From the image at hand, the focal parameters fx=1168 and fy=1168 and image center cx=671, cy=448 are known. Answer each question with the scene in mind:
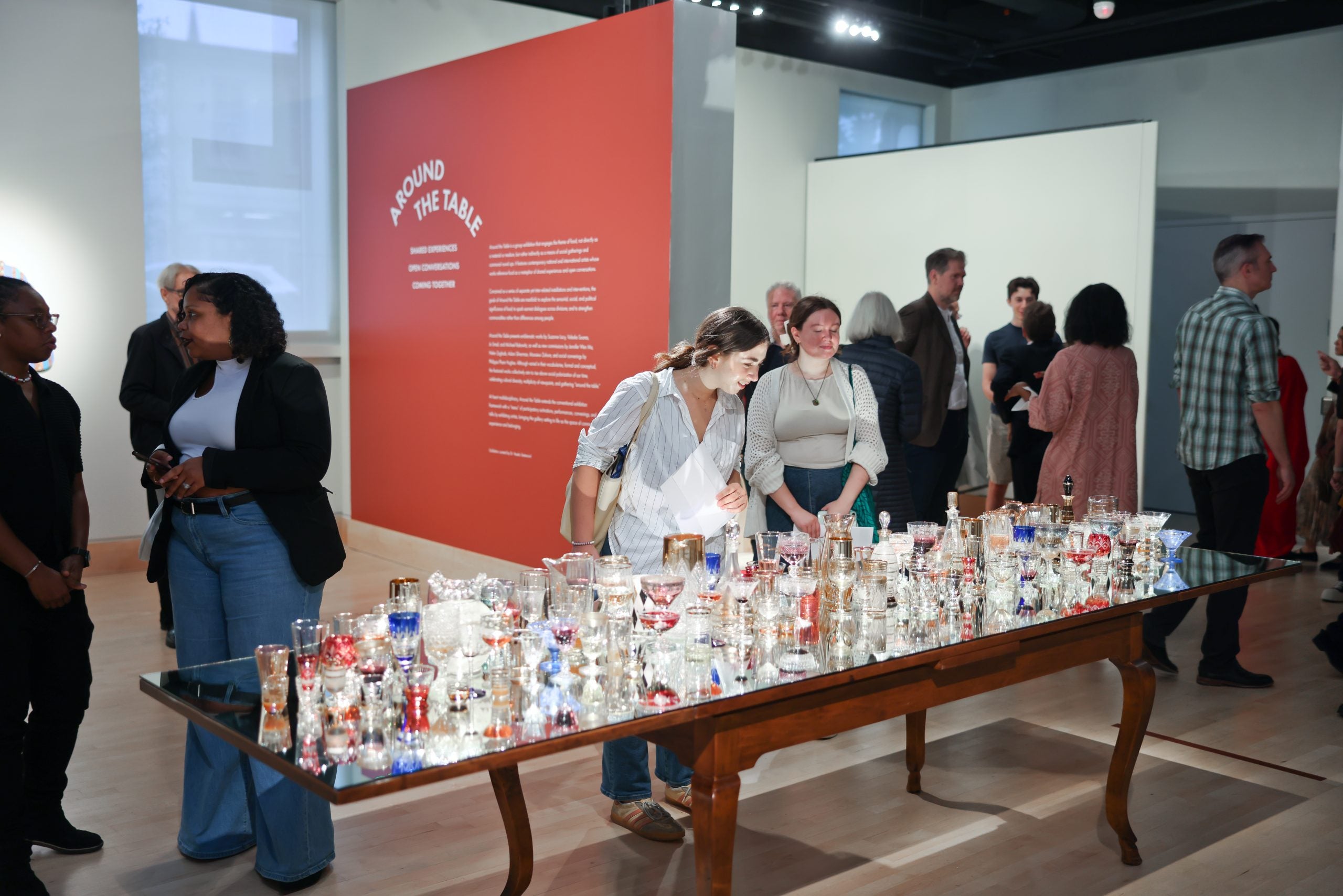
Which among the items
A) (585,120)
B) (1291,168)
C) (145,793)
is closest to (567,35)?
(585,120)

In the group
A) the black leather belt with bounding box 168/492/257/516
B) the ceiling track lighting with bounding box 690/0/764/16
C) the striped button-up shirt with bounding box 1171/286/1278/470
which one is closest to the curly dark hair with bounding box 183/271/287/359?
the black leather belt with bounding box 168/492/257/516

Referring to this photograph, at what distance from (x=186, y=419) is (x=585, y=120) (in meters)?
3.02

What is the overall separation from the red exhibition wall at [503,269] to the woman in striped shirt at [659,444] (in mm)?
1836

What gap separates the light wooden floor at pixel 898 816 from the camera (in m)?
2.99

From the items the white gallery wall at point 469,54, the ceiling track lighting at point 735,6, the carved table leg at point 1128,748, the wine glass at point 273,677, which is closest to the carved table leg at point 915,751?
the carved table leg at point 1128,748

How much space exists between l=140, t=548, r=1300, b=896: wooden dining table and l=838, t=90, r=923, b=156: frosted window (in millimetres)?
7771

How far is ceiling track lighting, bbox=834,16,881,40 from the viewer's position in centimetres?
831

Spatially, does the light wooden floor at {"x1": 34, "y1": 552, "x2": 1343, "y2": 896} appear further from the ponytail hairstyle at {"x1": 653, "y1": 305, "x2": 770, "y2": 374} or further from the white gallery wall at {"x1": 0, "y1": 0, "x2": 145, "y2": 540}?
the white gallery wall at {"x1": 0, "y1": 0, "x2": 145, "y2": 540}

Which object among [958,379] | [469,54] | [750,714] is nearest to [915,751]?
[750,714]

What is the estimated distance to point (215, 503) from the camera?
2.84 metres

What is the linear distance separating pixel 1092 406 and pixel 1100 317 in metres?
0.37

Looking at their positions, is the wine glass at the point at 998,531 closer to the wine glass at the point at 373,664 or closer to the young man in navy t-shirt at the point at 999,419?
the wine glass at the point at 373,664

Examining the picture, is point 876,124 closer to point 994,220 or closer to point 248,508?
point 994,220

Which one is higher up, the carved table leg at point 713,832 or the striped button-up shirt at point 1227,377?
the striped button-up shirt at point 1227,377
